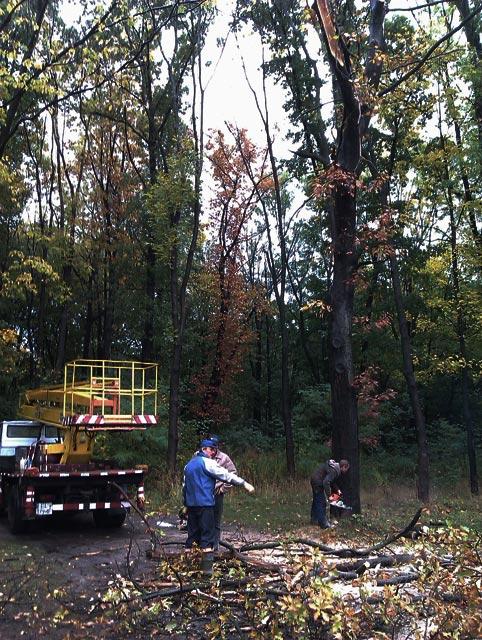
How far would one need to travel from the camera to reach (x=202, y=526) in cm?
→ 761

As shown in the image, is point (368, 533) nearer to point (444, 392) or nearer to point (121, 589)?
point (121, 589)

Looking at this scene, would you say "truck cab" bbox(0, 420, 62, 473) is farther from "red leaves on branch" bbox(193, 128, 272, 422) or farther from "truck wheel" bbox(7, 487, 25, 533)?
"red leaves on branch" bbox(193, 128, 272, 422)

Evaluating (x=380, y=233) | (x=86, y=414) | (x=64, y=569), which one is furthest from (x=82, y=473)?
(x=380, y=233)

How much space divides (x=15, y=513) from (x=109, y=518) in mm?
1808

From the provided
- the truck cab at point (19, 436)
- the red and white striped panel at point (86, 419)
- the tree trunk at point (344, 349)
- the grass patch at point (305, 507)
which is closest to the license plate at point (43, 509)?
the red and white striped panel at point (86, 419)

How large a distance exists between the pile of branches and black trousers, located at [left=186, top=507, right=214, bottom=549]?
947 mm

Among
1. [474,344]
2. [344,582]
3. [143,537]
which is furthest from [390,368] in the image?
[344,582]

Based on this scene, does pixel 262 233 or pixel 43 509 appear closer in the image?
pixel 43 509

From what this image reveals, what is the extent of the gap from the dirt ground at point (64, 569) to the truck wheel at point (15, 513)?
165 millimetres

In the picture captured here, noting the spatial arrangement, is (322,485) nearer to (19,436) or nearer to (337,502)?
(337,502)

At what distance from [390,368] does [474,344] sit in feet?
18.1

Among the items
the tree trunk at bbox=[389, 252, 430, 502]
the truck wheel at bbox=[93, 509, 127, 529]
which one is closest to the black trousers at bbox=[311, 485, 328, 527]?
the truck wheel at bbox=[93, 509, 127, 529]

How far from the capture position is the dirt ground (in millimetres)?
5867

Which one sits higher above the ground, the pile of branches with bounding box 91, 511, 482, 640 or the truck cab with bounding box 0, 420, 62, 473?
the truck cab with bounding box 0, 420, 62, 473
